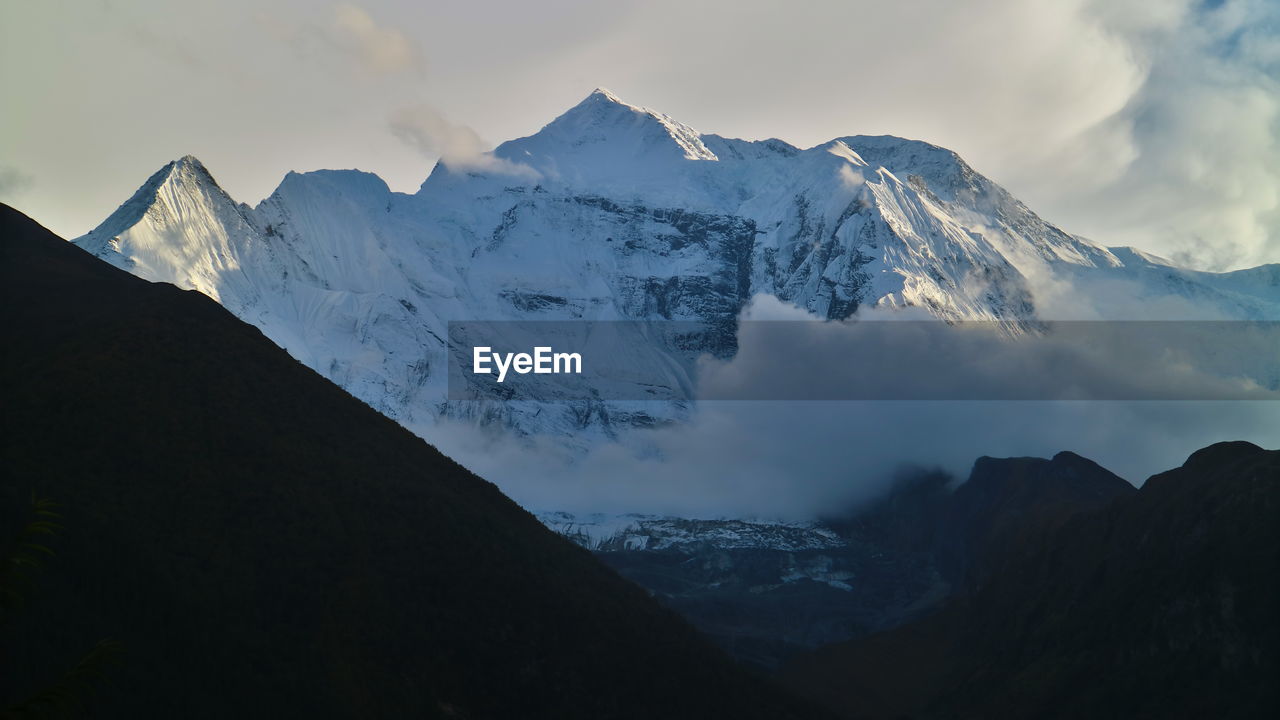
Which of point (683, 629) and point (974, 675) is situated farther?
point (974, 675)

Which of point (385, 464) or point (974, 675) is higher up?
point (385, 464)

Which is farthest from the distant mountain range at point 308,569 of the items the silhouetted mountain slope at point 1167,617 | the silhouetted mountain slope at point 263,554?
the silhouetted mountain slope at point 1167,617

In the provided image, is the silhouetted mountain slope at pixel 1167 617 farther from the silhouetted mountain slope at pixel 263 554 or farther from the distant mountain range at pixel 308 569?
the silhouetted mountain slope at pixel 263 554

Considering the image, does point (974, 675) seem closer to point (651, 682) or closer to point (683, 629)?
point (683, 629)

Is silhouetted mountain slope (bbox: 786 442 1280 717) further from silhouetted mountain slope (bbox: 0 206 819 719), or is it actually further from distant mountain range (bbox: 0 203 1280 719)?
silhouetted mountain slope (bbox: 0 206 819 719)

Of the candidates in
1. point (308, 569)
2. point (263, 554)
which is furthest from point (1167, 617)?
point (263, 554)

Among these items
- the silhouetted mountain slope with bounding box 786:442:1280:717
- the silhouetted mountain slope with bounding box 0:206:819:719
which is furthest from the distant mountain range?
the silhouetted mountain slope with bounding box 786:442:1280:717

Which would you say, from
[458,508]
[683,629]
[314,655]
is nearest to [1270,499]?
[683,629]
